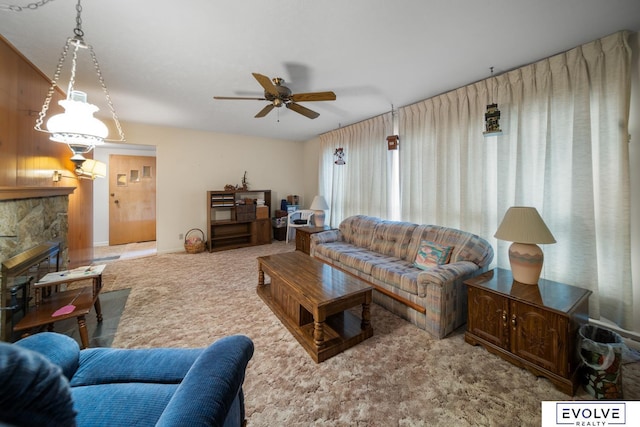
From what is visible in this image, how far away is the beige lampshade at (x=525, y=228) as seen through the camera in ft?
6.03

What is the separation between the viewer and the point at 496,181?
261 centimetres

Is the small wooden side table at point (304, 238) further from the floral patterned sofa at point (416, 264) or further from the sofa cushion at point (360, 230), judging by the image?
the sofa cushion at point (360, 230)

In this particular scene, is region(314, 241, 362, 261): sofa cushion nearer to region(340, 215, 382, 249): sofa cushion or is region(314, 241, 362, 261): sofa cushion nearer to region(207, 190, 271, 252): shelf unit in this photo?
region(340, 215, 382, 249): sofa cushion

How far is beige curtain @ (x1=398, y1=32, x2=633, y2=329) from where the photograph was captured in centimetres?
191

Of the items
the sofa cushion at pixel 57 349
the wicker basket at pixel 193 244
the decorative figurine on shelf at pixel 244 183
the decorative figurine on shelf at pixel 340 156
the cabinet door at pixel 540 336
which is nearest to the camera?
the sofa cushion at pixel 57 349

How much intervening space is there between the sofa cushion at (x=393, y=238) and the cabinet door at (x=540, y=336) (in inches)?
55.0

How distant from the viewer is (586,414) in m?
1.39

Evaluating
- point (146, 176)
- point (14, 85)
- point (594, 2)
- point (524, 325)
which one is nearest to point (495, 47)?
point (594, 2)

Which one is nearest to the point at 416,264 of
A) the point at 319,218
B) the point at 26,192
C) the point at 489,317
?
the point at 489,317

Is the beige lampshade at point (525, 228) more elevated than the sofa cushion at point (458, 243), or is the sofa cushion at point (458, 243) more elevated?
the beige lampshade at point (525, 228)

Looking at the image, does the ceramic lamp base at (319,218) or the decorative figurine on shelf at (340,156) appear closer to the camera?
the decorative figurine on shelf at (340,156)

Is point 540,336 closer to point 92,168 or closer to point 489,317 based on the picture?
point 489,317

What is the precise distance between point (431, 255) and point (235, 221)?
4.12 m

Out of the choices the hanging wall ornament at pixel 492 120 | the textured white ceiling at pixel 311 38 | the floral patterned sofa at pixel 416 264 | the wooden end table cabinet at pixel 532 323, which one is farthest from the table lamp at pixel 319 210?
the wooden end table cabinet at pixel 532 323
